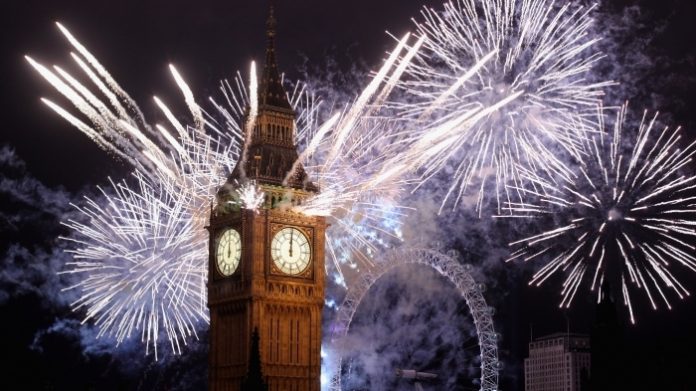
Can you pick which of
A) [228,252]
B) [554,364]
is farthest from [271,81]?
[554,364]

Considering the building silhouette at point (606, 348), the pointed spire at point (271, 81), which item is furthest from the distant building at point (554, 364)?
the building silhouette at point (606, 348)

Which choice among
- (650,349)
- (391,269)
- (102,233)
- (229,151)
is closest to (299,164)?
(229,151)

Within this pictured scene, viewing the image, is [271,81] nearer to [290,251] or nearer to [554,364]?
[290,251]

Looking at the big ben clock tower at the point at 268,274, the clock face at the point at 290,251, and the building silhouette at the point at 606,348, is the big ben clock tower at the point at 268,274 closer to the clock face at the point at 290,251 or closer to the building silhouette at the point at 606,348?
the clock face at the point at 290,251

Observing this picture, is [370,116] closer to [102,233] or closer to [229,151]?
[229,151]

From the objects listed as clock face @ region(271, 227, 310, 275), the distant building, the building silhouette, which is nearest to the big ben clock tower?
clock face @ region(271, 227, 310, 275)

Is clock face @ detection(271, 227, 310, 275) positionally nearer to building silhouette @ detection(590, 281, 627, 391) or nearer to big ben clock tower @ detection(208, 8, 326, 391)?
big ben clock tower @ detection(208, 8, 326, 391)

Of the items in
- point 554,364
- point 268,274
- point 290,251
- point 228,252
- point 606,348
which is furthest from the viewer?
point 554,364
